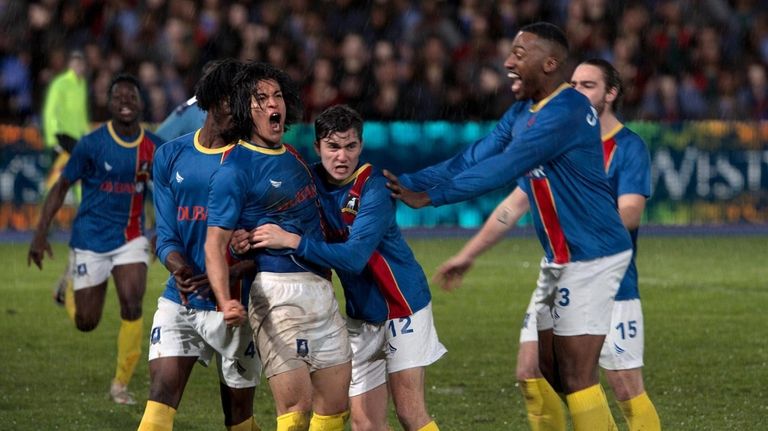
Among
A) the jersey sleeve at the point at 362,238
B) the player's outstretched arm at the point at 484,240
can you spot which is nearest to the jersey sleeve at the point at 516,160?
the jersey sleeve at the point at 362,238

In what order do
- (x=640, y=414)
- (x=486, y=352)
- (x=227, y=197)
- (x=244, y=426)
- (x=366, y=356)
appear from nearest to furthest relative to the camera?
1. (x=227, y=197)
2. (x=366, y=356)
3. (x=244, y=426)
4. (x=640, y=414)
5. (x=486, y=352)

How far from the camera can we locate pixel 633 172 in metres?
6.95

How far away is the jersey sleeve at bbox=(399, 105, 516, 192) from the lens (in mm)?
6305

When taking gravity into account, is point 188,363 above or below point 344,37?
below

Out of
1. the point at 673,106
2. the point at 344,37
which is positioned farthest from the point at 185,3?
the point at 673,106

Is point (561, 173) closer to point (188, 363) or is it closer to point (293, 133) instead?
point (188, 363)

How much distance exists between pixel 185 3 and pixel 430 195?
14.9m

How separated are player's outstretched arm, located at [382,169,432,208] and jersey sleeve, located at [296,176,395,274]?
88 mm

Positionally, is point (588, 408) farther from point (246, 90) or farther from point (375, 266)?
point (246, 90)

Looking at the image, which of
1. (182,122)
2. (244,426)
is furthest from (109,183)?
(244,426)

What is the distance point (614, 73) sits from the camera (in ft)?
23.6

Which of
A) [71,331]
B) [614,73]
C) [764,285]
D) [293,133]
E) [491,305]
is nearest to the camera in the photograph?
[614,73]

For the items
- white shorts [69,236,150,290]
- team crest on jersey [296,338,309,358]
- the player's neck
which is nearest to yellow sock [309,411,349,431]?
team crest on jersey [296,338,309,358]

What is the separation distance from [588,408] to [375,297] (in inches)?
40.7
